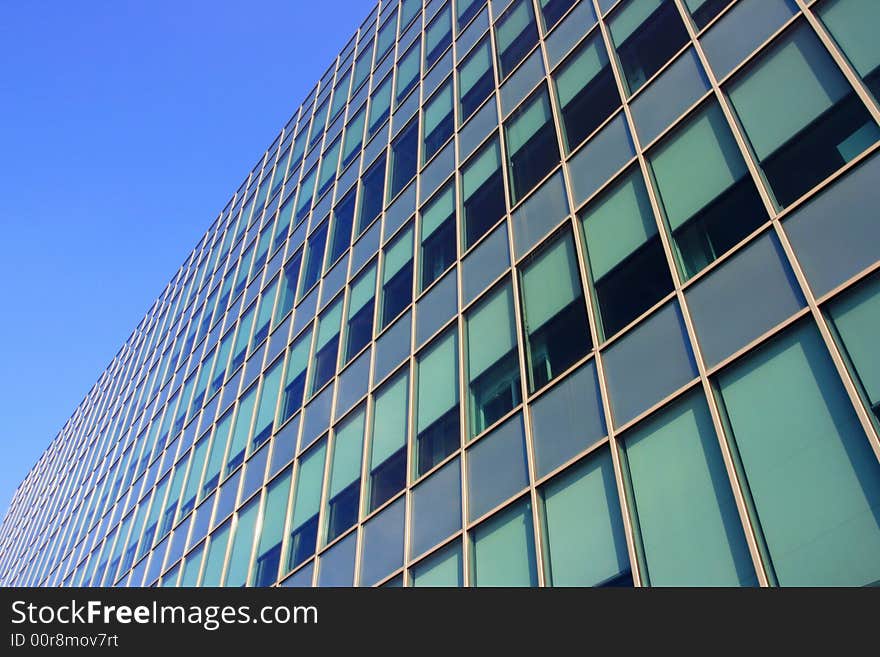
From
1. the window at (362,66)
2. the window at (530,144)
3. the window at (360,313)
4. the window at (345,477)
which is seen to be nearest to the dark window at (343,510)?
the window at (345,477)

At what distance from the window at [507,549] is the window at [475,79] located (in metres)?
12.2

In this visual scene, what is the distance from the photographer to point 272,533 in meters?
19.4

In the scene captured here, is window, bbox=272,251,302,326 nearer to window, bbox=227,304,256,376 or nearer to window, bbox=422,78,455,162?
window, bbox=227,304,256,376

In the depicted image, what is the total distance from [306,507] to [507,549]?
7.45m

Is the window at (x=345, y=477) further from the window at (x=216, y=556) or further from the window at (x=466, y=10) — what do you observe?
the window at (x=466, y=10)

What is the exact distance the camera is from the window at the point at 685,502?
9.21m

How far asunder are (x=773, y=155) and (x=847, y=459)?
5.03 meters

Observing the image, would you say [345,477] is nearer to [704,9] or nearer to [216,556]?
[216,556]

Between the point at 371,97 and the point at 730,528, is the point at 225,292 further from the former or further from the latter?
the point at 730,528

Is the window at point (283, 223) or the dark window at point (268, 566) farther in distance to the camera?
the window at point (283, 223)

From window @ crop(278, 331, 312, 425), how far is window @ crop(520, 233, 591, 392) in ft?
29.3

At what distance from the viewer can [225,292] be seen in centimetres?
3366
